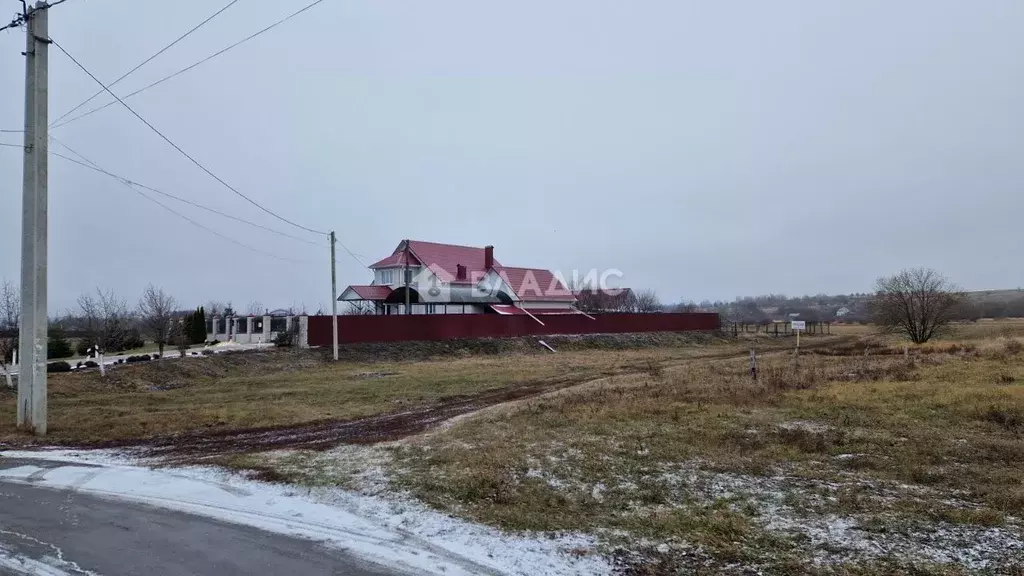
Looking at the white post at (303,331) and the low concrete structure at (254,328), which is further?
the low concrete structure at (254,328)

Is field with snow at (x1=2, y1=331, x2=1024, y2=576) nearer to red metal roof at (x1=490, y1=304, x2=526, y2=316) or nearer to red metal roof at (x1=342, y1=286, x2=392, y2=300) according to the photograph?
red metal roof at (x1=342, y1=286, x2=392, y2=300)

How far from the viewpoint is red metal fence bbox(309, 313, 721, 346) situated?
112 ft

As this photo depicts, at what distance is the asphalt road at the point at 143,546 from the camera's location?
185 inches

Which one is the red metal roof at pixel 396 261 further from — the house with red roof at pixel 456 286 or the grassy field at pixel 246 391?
the grassy field at pixel 246 391

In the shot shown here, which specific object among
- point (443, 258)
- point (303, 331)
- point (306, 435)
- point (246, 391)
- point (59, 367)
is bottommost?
point (246, 391)

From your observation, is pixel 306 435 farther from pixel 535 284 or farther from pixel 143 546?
pixel 535 284

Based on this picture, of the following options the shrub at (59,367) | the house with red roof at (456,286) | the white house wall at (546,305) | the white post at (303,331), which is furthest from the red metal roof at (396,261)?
the shrub at (59,367)

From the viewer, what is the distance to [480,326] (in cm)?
4162

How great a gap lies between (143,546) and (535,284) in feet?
167

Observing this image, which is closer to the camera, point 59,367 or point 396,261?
point 59,367

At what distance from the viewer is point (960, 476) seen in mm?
7512

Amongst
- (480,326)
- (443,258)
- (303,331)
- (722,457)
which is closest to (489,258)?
(443,258)

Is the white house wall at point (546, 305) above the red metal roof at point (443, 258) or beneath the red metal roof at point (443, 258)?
beneath

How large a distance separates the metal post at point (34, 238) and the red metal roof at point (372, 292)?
3765cm
